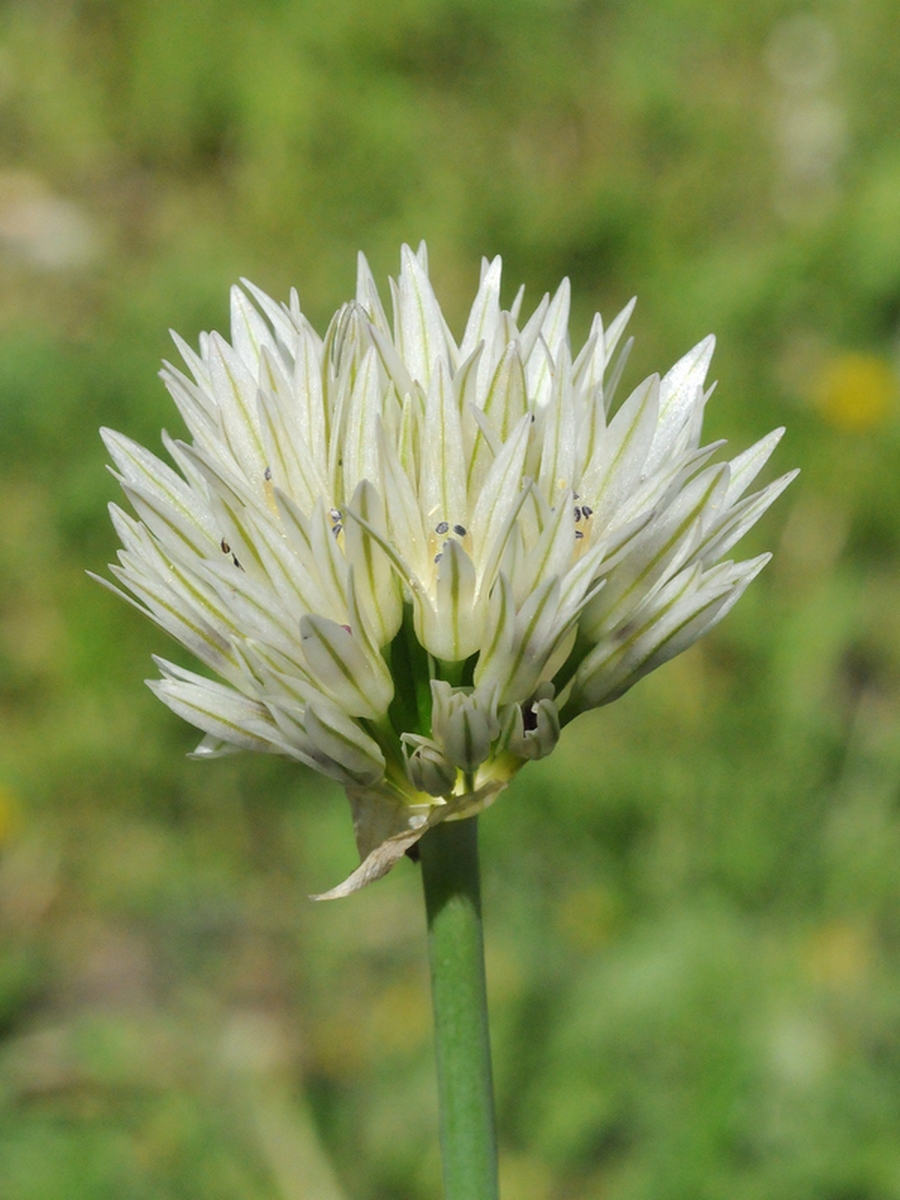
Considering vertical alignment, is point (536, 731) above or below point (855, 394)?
below

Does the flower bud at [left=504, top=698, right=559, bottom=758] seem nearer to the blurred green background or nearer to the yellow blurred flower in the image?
the blurred green background

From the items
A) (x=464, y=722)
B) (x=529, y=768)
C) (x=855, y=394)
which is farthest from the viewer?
(x=855, y=394)

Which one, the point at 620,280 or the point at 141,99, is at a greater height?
the point at 141,99

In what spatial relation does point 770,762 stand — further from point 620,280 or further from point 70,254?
point 70,254

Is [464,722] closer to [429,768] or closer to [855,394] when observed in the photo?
[429,768]

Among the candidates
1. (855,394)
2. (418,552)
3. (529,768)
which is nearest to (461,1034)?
(418,552)

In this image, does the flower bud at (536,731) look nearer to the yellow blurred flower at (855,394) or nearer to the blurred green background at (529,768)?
the blurred green background at (529,768)

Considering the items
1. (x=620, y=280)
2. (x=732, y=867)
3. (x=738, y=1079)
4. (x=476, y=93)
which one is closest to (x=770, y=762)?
(x=732, y=867)
